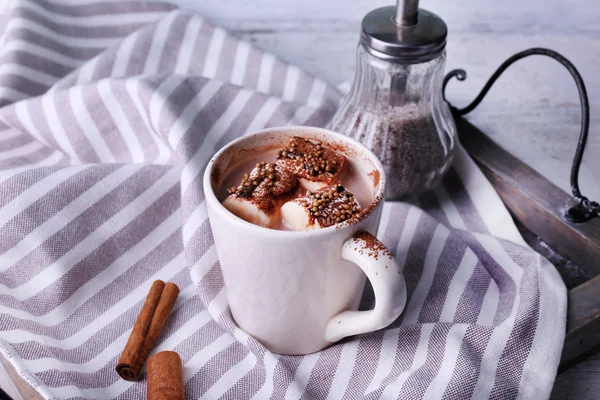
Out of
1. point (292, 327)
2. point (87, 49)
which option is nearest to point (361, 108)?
point (292, 327)

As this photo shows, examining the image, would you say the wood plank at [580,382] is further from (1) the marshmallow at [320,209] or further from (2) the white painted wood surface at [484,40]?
(2) the white painted wood surface at [484,40]

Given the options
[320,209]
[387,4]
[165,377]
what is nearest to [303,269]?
[320,209]

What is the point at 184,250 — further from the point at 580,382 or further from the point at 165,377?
the point at 580,382

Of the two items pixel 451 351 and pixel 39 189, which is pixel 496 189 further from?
pixel 39 189

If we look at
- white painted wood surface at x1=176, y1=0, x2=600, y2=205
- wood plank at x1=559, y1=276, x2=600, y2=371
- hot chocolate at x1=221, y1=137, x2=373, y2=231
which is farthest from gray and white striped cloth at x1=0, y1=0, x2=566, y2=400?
white painted wood surface at x1=176, y1=0, x2=600, y2=205

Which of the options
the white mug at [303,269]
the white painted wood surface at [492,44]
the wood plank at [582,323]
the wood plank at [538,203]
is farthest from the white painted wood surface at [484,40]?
the white mug at [303,269]
